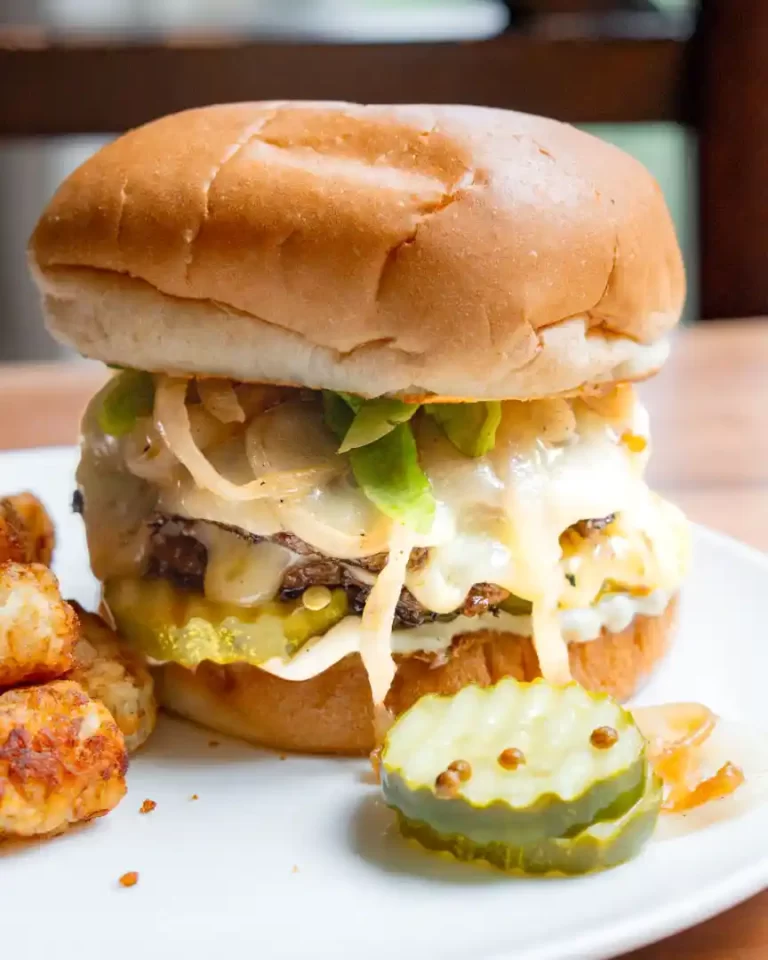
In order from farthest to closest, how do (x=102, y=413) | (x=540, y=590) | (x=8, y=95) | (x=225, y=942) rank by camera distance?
(x=8, y=95), (x=102, y=413), (x=540, y=590), (x=225, y=942)

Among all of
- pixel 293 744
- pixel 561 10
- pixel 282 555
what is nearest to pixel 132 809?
pixel 293 744

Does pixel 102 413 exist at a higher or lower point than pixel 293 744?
higher

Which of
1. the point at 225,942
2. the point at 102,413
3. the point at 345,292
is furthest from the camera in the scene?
the point at 102,413

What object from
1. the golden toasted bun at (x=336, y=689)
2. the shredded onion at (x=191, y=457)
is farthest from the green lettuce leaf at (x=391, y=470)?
the golden toasted bun at (x=336, y=689)

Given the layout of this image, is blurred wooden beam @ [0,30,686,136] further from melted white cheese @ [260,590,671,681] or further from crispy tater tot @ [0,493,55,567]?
melted white cheese @ [260,590,671,681]

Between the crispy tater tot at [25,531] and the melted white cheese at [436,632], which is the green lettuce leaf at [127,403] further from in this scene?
the melted white cheese at [436,632]

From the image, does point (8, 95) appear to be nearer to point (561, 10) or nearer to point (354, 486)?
point (561, 10)

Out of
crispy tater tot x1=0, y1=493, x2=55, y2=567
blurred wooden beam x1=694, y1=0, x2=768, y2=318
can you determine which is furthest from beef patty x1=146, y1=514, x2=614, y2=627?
blurred wooden beam x1=694, y1=0, x2=768, y2=318

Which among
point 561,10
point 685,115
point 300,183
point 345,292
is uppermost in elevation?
point 300,183
